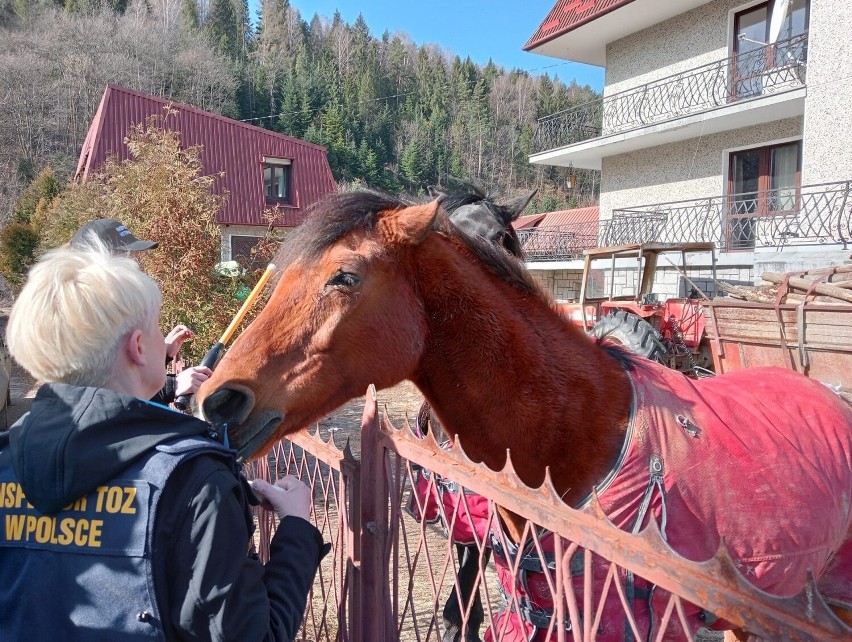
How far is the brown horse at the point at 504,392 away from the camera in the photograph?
1720 mm

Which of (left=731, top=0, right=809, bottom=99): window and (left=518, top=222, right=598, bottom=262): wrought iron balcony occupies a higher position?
(left=731, top=0, right=809, bottom=99): window

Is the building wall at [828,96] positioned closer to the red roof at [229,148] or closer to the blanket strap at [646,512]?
the blanket strap at [646,512]

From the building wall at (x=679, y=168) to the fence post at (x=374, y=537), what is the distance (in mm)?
12764

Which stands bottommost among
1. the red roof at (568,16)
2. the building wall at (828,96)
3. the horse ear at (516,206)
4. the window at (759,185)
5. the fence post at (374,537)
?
the fence post at (374,537)

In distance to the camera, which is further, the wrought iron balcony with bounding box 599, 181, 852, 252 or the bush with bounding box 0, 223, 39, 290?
the bush with bounding box 0, 223, 39, 290

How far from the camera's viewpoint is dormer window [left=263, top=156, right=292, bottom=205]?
22531 mm

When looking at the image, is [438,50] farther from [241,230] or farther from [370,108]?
[241,230]

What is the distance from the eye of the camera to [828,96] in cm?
1052

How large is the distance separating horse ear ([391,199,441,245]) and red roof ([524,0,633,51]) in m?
13.7

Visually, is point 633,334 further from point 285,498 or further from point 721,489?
point 285,498

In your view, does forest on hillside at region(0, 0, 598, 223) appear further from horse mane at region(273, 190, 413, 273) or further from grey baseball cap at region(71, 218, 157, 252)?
horse mane at region(273, 190, 413, 273)

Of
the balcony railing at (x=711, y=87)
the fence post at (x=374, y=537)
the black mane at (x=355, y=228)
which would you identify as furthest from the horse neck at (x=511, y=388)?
the balcony railing at (x=711, y=87)

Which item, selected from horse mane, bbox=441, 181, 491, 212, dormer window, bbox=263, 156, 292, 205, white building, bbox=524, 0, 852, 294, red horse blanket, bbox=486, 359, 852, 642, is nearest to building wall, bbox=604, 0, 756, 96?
white building, bbox=524, 0, 852, 294

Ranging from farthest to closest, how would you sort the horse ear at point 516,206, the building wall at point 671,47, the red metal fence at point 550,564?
the building wall at point 671,47 < the horse ear at point 516,206 < the red metal fence at point 550,564
